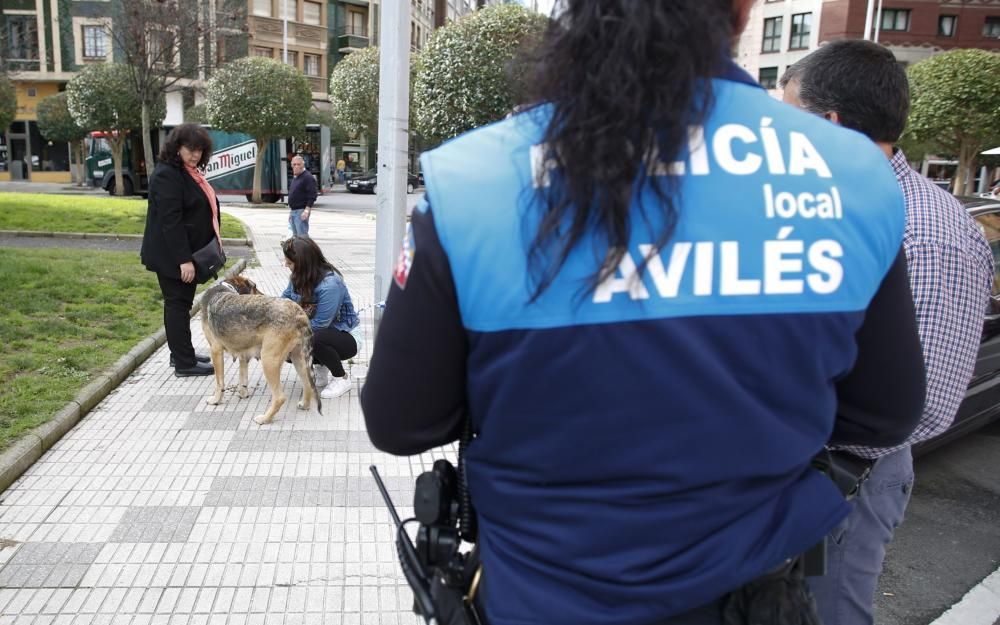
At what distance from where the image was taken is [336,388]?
615 centimetres

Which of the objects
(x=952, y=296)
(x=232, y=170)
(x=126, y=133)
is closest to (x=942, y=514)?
(x=952, y=296)

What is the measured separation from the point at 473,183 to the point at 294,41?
2061 inches

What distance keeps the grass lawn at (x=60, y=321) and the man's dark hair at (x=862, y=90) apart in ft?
15.7

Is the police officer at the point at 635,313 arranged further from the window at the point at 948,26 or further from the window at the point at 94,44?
the window at the point at 948,26

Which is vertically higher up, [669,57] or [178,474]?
[669,57]

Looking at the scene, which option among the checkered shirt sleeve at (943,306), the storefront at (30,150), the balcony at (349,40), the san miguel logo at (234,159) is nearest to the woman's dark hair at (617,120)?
the checkered shirt sleeve at (943,306)

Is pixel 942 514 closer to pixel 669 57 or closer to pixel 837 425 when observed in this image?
pixel 837 425

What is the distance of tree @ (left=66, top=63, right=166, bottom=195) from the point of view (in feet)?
98.9

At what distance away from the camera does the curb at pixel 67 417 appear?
4379 mm

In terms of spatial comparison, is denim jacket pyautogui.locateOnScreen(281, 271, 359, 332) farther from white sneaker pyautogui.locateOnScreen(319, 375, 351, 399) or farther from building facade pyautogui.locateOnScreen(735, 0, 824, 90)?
building facade pyautogui.locateOnScreen(735, 0, 824, 90)

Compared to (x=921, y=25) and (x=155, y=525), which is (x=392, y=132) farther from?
(x=921, y=25)

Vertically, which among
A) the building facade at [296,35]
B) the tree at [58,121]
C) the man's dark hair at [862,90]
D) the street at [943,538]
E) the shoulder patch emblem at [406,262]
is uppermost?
the building facade at [296,35]

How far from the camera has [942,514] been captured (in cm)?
465

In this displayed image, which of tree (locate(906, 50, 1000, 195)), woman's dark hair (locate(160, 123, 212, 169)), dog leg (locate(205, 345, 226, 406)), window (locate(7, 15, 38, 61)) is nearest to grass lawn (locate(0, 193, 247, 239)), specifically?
woman's dark hair (locate(160, 123, 212, 169))
